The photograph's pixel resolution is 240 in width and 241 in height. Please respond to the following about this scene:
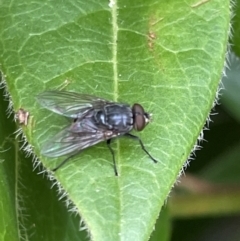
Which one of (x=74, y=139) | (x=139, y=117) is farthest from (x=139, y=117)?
(x=74, y=139)

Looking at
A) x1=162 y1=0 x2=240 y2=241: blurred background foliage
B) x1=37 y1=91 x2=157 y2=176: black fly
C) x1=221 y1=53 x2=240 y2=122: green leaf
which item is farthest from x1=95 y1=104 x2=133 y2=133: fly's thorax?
x1=221 y1=53 x2=240 y2=122: green leaf

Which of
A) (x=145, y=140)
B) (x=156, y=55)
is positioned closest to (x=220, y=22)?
(x=156, y=55)

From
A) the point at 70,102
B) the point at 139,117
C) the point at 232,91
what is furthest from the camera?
the point at 232,91

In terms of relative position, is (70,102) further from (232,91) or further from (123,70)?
(232,91)

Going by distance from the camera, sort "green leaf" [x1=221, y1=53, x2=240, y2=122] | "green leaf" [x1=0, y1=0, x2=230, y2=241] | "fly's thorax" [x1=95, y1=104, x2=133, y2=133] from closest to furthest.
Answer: "green leaf" [x1=0, y1=0, x2=230, y2=241]
"fly's thorax" [x1=95, y1=104, x2=133, y2=133]
"green leaf" [x1=221, y1=53, x2=240, y2=122]

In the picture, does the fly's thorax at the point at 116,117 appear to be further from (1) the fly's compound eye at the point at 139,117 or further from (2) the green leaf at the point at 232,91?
(2) the green leaf at the point at 232,91

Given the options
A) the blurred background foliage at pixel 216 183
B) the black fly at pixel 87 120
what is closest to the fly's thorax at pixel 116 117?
the black fly at pixel 87 120

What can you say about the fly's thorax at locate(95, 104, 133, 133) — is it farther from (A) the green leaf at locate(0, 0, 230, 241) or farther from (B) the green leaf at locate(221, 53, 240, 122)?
(B) the green leaf at locate(221, 53, 240, 122)
